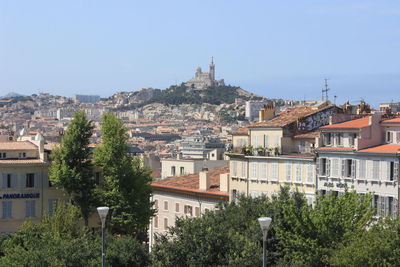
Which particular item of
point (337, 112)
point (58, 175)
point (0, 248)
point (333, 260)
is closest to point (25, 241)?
point (0, 248)

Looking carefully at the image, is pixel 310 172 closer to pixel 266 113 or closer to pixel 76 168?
pixel 266 113

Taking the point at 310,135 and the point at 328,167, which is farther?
the point at 310,135

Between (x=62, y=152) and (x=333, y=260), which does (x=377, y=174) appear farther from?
(x=62, y=152)

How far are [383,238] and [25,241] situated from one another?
64.6ft

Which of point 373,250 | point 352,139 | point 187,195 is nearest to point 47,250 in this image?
point 373,250

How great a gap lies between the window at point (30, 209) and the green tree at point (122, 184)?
5179mm

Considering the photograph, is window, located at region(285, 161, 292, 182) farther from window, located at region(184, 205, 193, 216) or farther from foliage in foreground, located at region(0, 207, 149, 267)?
foliage in foreground, located at region(0, 207, 149, 267)

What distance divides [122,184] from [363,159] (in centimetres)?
1803

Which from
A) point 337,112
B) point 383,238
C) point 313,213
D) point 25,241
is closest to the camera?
point 383,238

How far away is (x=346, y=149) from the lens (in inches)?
2072

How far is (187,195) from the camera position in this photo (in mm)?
68375

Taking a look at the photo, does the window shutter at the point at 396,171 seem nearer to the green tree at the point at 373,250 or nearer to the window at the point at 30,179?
the green tree at the point at 373,250

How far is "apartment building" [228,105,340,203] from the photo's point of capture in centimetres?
5759

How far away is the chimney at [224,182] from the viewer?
64.4 metres
